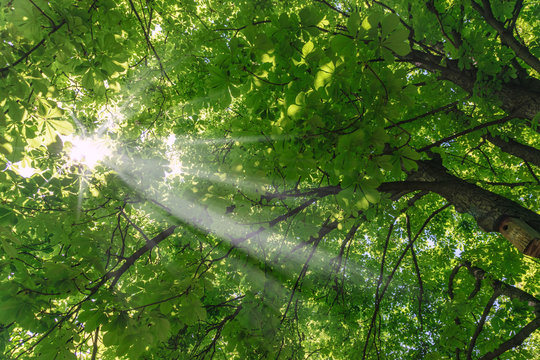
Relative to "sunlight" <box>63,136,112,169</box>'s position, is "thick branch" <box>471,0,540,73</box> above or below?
above

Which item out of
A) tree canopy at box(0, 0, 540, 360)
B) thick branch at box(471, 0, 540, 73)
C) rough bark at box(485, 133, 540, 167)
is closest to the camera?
tree canopy at box(0, 0, 540, 360)

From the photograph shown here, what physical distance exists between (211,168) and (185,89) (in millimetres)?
2931

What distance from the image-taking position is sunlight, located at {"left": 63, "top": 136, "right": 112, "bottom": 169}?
3.24 m

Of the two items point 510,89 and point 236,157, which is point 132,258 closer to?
point 236,157

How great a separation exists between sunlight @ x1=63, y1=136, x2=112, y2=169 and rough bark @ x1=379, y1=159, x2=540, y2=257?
11.6 feet

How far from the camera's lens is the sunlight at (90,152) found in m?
3.24

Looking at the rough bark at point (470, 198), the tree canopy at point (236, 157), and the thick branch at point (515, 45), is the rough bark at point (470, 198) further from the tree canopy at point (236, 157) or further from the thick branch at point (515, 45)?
the thick branch at point (515, 45)

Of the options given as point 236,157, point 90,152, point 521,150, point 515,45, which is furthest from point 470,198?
point 90,152

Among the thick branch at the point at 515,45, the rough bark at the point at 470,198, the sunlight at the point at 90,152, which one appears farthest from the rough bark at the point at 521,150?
the sunlight at the point at 90,152

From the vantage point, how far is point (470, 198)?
10.0 feet

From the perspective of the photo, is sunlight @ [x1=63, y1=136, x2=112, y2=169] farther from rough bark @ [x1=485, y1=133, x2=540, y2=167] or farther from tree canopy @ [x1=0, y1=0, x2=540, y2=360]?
rough bark @ [x1=485, y1=133, x2=540, y2=167]

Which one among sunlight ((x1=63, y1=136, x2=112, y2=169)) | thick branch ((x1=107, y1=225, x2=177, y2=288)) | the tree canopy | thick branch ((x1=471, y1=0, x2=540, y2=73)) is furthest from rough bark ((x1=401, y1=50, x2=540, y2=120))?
sunlight ((x1=63, y1=136, x2=112, y2=169))

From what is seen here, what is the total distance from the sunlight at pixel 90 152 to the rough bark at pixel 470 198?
353cm

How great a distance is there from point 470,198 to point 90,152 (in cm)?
462
